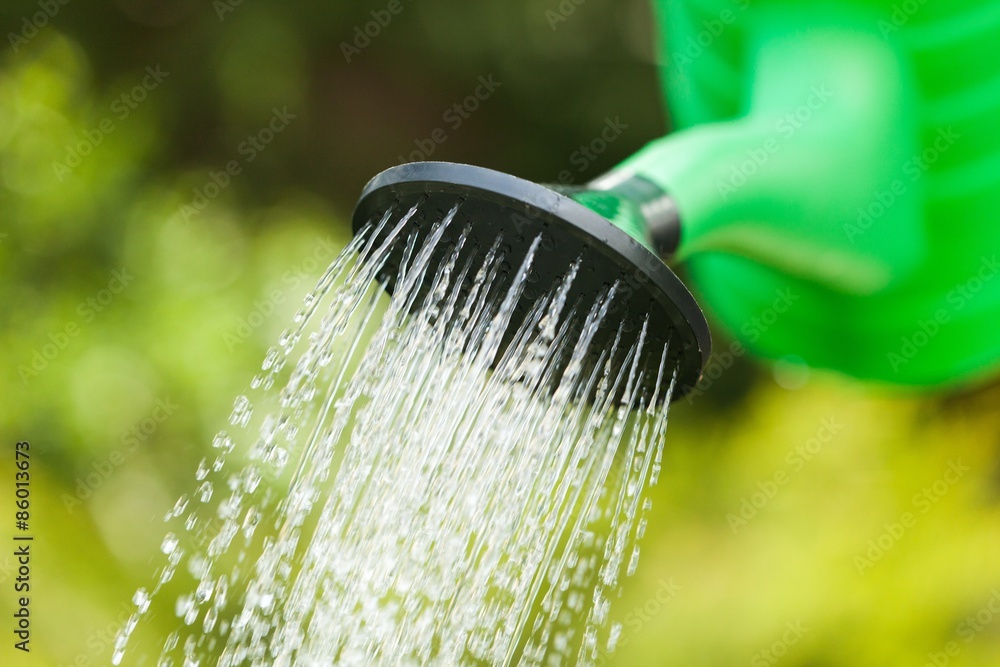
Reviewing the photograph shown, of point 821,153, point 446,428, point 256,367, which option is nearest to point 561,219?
point 446,428

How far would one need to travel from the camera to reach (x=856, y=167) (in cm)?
87

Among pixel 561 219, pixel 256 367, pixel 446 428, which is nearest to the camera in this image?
pixel 561 219

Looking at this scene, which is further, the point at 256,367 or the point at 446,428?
the point at 256,367

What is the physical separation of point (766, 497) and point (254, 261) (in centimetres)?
90

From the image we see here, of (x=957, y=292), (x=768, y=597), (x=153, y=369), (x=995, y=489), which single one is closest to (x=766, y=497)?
(x=768, y=597)

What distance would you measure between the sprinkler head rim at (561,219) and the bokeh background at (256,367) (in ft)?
2.92

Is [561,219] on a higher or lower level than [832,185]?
lower

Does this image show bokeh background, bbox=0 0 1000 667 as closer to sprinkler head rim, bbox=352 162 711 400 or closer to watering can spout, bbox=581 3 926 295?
watering can spout, bbox=581 3 926 295

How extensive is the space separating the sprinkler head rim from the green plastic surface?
14cm

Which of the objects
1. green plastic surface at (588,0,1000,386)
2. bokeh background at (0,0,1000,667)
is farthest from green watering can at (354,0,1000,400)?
bokeh background at (0,0,1000,667)

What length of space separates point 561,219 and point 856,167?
421mm

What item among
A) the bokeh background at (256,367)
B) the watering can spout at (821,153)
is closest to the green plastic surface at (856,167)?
the watering can spout at (821,153)

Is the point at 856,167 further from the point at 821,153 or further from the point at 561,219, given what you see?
the point at 561,219

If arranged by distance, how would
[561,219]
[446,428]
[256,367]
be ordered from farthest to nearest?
1. [256,367]
2. [446,428]
3. [561,219]
